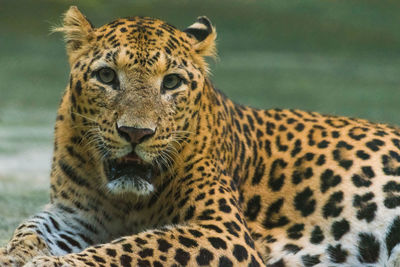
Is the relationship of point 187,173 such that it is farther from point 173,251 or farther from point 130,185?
point 173,251

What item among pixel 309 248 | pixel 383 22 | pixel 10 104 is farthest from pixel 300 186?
pixel 383 22

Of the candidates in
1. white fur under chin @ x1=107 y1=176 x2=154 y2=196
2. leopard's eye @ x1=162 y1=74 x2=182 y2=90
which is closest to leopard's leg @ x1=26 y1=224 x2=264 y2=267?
white fur under chin @ x1=107 y1=176 x2=154 y2=196

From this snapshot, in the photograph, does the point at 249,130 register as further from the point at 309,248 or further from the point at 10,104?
the point at 10,104

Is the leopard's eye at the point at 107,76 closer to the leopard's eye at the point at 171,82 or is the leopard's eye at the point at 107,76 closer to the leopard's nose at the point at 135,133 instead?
the leopard's eye at the point at 171,82

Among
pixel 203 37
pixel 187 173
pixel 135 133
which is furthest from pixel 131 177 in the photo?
pixel 203 37

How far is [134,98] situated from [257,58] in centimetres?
1505

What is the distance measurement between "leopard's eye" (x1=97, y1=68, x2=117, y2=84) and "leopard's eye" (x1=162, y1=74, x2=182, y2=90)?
1.15 feet

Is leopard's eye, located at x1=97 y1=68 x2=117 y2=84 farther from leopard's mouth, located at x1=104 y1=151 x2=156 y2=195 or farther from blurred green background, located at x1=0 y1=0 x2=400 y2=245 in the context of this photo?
blurred green background, located at x1=0 y1=0 x2=400 y2=245

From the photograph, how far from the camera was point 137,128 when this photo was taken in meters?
5.55

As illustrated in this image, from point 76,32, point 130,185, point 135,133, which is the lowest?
point 130,185

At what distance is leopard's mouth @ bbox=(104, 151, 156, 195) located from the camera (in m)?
5.82

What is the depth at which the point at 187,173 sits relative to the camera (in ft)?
20.4

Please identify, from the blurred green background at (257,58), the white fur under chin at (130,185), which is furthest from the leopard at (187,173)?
the blurred green background at (257,58)

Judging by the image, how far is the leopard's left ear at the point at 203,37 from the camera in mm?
6516
